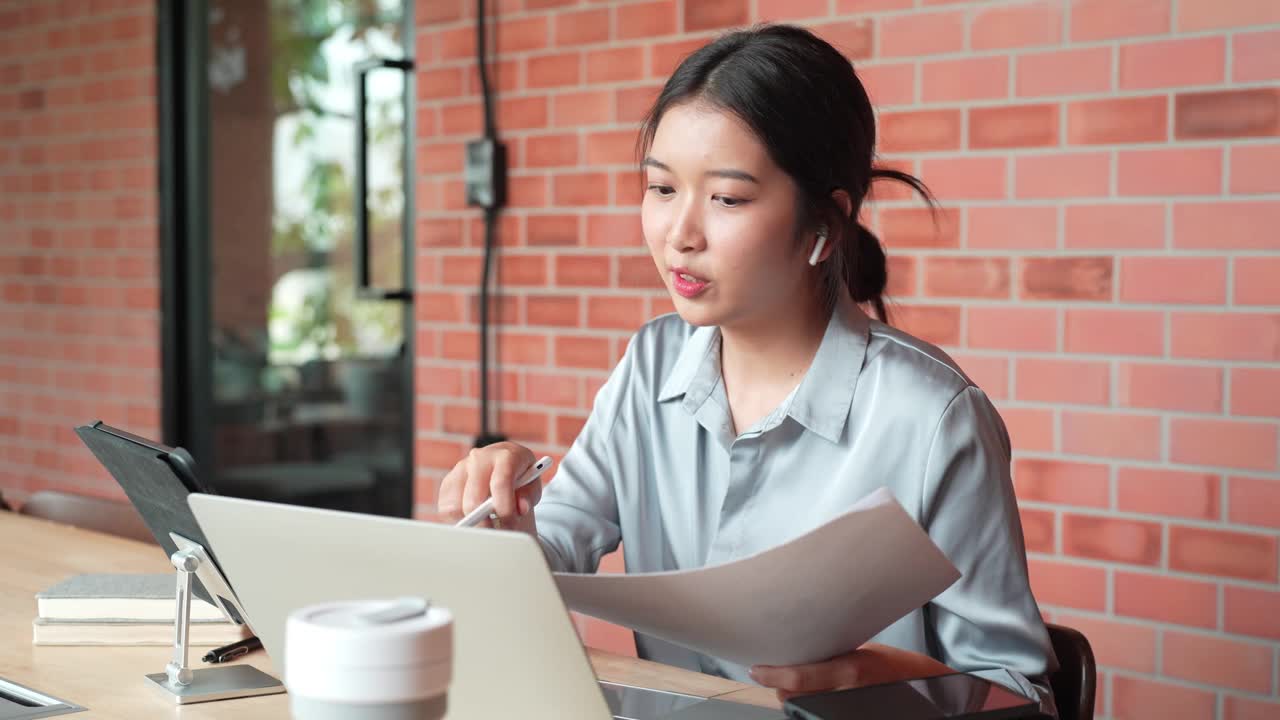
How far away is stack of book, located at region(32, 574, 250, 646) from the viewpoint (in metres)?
1.44

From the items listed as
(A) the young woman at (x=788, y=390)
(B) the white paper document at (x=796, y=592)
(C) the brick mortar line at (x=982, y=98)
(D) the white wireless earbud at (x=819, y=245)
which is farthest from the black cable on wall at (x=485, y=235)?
(B) the white paper document at (x=796, y=592)

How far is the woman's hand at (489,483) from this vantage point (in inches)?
52.5

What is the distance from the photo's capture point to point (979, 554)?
4.54 ft

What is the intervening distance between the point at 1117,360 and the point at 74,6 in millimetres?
3168

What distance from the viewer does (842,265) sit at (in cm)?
162

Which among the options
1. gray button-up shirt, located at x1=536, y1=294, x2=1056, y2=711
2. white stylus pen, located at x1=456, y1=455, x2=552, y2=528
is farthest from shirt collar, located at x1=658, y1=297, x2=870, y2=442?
white stylus pen, located at x1=456, y1=455, x2=552, y2=528

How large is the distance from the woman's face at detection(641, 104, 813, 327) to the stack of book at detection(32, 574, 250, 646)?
594 mm

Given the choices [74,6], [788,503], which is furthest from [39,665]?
[74,6]

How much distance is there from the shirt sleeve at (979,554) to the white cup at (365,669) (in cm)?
76

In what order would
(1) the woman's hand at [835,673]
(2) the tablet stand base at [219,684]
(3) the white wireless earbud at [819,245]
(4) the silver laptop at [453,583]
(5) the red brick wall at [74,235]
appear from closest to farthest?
(4) the silver laptop at [453,583]
(1) the woman's hand at [835,673]
(2) the tablet stand base at [219,684]
(3) the white wireless earbud at [819,245]
(5) the red brick wall at [74,235]

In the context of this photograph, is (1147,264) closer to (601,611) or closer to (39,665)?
(601,611)

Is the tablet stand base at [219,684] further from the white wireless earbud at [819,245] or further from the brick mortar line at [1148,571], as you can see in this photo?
the brick mortar line at [1148,571]

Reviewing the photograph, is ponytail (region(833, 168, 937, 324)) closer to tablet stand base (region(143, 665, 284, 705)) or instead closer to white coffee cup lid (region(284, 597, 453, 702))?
tablet stand base (region(143, 665, 284, 705))

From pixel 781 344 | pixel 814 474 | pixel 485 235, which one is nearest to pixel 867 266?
pixel 781 344
